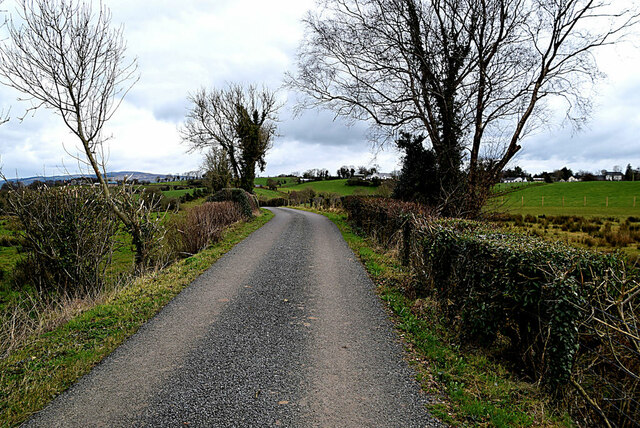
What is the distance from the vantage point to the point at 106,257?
849 cm

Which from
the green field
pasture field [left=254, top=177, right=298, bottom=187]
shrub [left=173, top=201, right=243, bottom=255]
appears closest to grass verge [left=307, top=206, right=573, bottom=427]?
shrub [left=173, top=201, right=243, bottom=255]

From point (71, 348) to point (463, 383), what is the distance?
4.97 meters

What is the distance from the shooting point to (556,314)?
11.4ft

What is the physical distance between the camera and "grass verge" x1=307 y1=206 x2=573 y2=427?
326cm

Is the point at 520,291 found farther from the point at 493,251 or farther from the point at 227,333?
the point at 227,333

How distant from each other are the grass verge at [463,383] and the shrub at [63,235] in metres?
6.85

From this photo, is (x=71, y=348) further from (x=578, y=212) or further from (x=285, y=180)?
(x=285, y=180)

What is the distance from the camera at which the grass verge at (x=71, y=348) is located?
3506 mm

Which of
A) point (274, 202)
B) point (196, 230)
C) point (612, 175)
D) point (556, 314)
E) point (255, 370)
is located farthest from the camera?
point (612, 175)

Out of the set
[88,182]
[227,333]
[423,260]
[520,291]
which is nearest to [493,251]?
[520,291]

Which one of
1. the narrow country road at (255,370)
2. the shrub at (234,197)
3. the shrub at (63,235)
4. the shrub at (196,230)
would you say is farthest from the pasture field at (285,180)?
the narrow country road at (255,370)

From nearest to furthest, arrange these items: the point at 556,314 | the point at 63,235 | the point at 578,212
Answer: the point at 556,314 < the point at 63,235 < the point at 578,212

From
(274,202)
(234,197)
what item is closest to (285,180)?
(274,202)

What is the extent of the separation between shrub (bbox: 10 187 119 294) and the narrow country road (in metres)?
2.68
